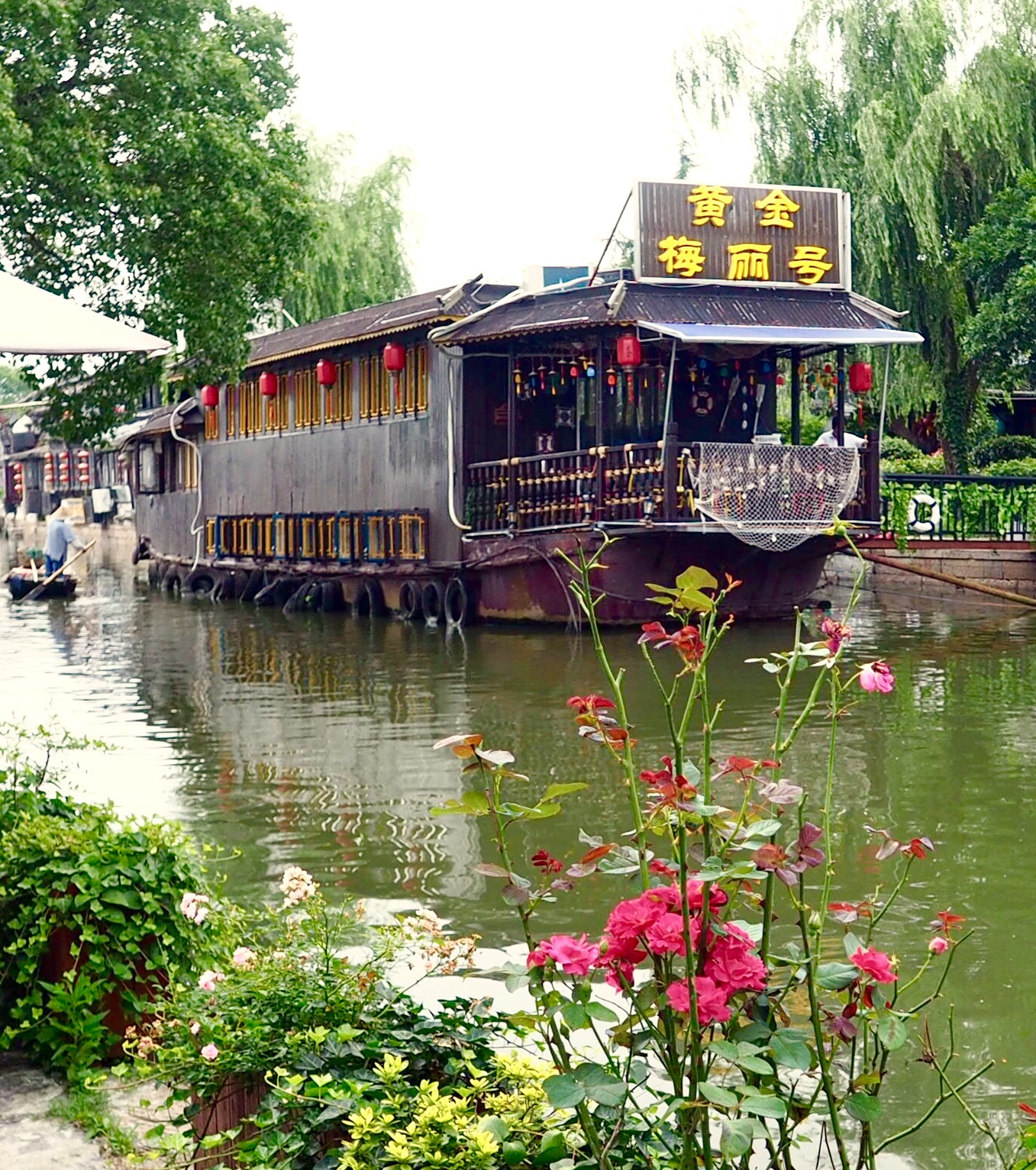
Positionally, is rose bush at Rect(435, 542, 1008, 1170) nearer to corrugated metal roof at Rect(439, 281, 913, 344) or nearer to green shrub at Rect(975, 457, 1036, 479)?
corrugated metal roof at Rect(439, 281, 913, 344)

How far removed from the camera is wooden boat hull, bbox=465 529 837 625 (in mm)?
19156

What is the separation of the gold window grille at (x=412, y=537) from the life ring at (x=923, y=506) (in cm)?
688

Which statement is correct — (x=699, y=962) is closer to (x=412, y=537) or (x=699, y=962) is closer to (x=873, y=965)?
(x=873, y=965)

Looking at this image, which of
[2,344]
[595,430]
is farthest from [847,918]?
[595,430]

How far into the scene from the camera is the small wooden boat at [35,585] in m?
26.1

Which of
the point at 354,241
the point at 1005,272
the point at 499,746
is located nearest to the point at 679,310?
the point at 1005,272

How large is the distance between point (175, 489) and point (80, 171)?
14.2m

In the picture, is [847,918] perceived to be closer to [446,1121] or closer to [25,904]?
[446,1121]

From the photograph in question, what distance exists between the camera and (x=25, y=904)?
427 centimetres

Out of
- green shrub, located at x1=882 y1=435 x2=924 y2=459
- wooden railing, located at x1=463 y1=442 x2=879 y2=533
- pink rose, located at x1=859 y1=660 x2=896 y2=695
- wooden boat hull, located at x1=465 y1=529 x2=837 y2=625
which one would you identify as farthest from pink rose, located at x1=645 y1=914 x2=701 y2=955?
green shrub, located at x1=882 y1=435 x2=924 y2=459

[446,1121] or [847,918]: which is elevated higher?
[847,918]

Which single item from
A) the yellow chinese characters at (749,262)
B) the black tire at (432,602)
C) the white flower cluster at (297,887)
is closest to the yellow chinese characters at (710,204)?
the yellow chinese characters at (749,262)

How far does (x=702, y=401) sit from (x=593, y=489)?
2549 mm

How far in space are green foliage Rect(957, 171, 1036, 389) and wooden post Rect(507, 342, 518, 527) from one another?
8.08 metres
